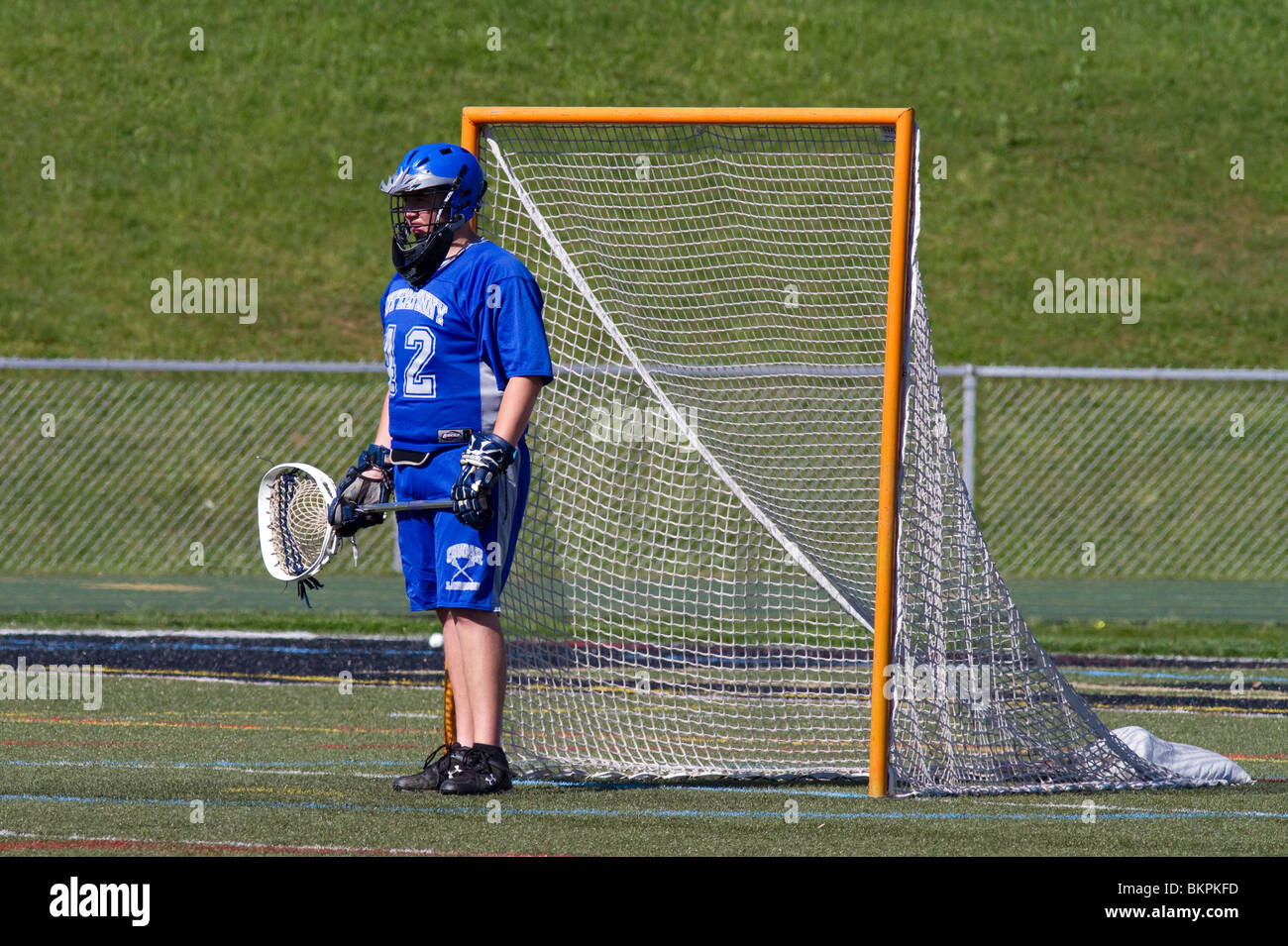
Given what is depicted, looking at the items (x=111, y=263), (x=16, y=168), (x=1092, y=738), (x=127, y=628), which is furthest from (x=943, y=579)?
(x=16, y=168)

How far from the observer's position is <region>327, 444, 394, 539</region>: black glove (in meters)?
6.86

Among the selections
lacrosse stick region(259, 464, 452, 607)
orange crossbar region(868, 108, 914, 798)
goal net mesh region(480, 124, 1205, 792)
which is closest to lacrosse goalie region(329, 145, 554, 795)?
lacrosse stick region(259, 464, 452, 607)

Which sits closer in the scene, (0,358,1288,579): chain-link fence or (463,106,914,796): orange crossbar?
(463,106,914,796): orange crossbar

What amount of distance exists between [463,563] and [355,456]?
40.7ft

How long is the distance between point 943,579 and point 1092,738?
800 mm

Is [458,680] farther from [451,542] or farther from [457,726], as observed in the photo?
[451,542]

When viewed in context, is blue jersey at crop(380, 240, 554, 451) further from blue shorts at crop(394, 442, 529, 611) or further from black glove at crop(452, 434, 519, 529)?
black glove at crop(452, 434, 519, 529)

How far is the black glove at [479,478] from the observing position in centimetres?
632

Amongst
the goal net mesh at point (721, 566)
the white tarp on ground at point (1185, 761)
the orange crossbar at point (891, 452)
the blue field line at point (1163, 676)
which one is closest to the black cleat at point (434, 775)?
the goal net mesh at point (721, 566)

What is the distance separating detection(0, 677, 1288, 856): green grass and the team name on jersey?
1.64m

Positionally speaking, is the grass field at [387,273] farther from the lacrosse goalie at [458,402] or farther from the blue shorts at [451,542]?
the blue shorts at [451,542]

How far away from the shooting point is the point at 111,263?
76.7 feet

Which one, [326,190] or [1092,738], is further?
[326,190]
